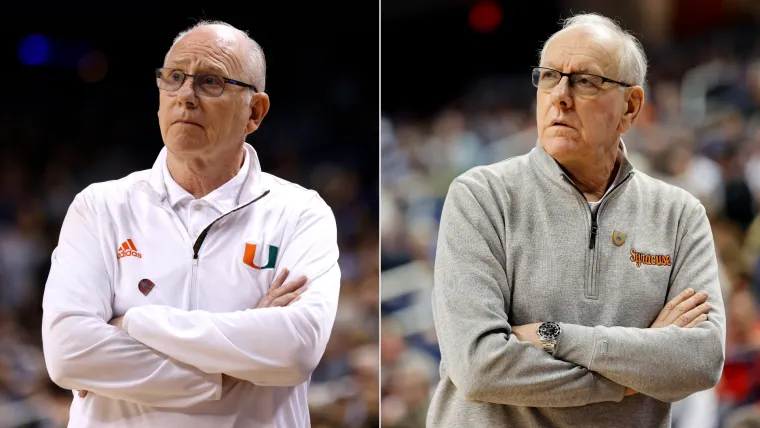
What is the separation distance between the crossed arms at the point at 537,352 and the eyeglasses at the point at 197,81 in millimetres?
830

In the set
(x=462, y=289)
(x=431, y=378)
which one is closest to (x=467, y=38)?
(x=431, y=378)

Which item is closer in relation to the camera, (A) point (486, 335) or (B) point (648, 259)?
(A) point (486, 335)

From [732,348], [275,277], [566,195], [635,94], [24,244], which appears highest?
[635,94]

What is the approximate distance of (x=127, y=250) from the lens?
277cm

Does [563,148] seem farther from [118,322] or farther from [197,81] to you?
[118,322]

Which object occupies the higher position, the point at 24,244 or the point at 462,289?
the point at 462,289

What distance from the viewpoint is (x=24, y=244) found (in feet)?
13.4

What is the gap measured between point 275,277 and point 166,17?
1.22 metres

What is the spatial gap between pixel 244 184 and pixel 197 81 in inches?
13.6

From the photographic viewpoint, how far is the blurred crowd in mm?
3678

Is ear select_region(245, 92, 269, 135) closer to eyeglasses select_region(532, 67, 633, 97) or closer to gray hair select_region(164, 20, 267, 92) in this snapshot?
gray hair select_region(164, 20, 267, 92)

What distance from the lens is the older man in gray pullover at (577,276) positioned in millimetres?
2492

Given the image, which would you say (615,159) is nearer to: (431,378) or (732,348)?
(431,378)

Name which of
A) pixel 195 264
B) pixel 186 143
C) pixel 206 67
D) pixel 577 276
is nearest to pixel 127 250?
pixel 195 264
